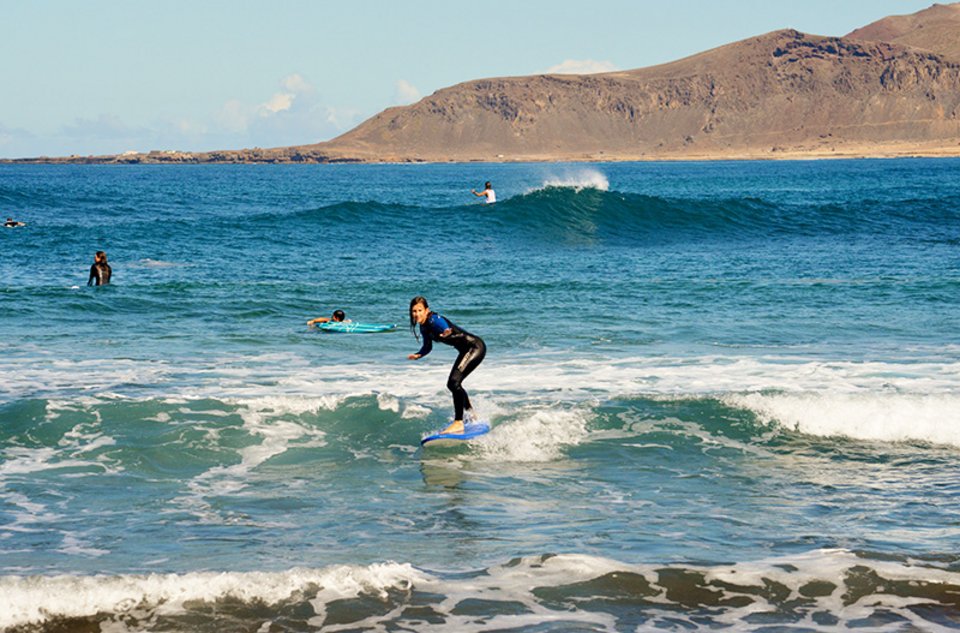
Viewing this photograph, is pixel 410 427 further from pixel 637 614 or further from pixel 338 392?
pixel 637 614

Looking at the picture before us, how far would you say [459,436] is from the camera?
1262 centimetres

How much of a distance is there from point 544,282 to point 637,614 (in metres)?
20.2

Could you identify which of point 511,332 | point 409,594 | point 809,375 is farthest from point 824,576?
point 511,332

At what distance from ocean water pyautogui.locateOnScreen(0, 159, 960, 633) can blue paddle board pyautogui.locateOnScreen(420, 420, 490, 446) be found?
0.16 m

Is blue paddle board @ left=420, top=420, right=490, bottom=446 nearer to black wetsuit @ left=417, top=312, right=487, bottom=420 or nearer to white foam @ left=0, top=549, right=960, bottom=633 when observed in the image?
black wetsuit @ left=417, top=312, right=487, bottom=420

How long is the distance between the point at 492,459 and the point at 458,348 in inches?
53.8

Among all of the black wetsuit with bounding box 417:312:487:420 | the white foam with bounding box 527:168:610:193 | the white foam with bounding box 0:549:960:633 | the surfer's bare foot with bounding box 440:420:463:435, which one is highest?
the white foam with bounding box 527:168:610:193

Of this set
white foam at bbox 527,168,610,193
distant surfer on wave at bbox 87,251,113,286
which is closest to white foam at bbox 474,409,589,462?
distant surfer on wave at bbox 87,251,113,286

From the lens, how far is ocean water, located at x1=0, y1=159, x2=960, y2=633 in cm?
827

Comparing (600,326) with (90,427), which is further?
(600,326)

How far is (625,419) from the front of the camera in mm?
13953

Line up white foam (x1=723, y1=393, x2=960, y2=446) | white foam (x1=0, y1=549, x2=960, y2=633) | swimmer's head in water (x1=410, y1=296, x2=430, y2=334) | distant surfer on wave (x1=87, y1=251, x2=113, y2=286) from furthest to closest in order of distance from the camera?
distant surfer on wave (x1=87, y1=251, x2=113, y2=286) < white foam (x1=723, y1=393, x2=960, y2=446) < swimmer's head in water (x1=410, y1=296, x2=430, y2=334) < white foam (x1=0, y1=549, x2=960, y2=633)

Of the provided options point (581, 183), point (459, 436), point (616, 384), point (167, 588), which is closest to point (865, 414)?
point (616, 384)

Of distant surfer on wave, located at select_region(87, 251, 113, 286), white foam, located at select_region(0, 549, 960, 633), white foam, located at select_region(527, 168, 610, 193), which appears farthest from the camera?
white foam, located at select_region(527, 168, 610, 193)
